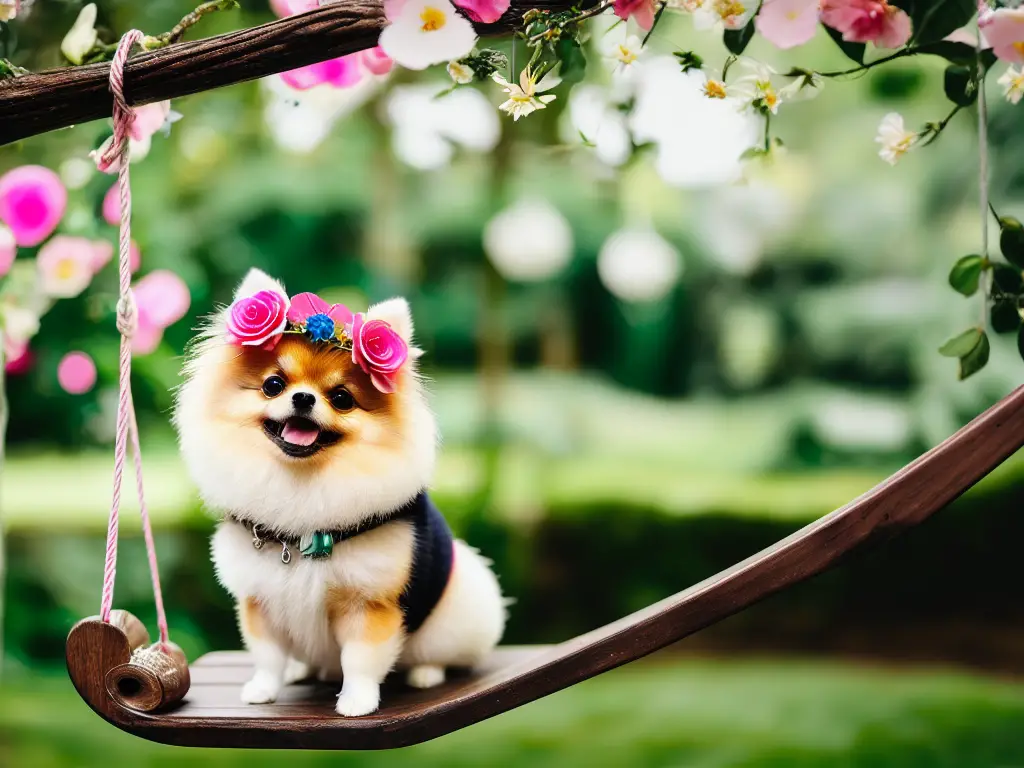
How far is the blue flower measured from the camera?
43.8 inches

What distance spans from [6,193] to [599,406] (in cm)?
282

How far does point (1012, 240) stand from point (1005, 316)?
0.27 feet

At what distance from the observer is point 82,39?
1.23 m

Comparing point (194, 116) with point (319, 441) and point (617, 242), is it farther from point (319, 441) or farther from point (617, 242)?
point (319, 441)

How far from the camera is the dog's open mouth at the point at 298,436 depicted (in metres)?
1.10

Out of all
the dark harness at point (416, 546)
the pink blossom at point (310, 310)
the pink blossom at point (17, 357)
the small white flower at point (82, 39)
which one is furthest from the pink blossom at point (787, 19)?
the pink blossom at point (17, 357)

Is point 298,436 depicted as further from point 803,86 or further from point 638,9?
point 803,86

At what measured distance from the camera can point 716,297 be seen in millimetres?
4188

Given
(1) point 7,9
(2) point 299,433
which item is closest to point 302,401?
(2) point 299,433

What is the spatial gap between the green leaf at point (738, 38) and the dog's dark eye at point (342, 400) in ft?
1.95

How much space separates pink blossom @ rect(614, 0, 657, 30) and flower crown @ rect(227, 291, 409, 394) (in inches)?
17.5

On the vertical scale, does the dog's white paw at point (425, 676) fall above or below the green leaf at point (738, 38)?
below

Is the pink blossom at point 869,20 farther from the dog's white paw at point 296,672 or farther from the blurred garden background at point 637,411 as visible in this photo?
the blurred garden background at point 637,411

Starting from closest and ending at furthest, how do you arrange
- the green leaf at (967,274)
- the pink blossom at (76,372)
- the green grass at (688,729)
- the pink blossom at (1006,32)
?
the pink blossom at (1006,32), the green leaf at (967,274), the pink blossom at (76,372), the green grass at (688,729)
